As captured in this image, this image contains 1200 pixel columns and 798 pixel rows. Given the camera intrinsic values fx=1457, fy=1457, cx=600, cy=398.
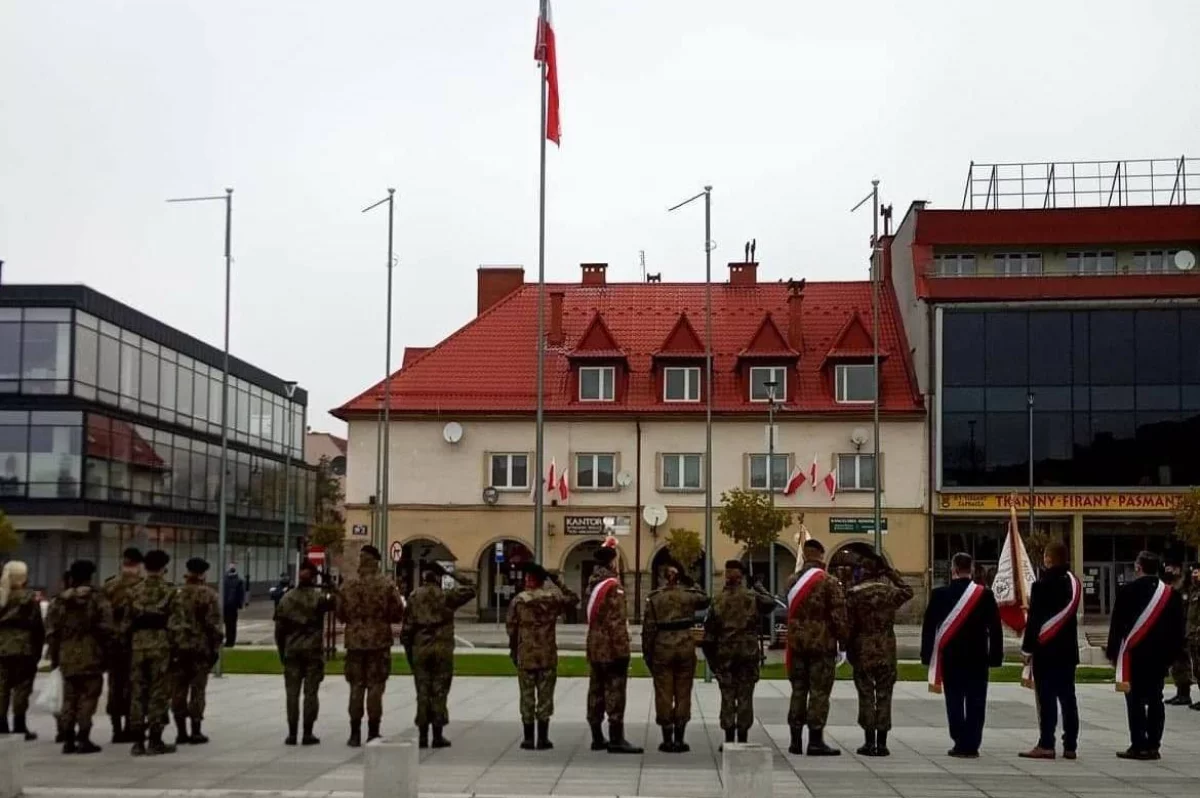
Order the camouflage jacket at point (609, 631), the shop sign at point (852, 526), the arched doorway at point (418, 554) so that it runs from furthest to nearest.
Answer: the arched doorway at point (418, 554)
the shop sign at point (852, 526)
the camouflage jacket at point (609, 631)

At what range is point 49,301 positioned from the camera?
5012 centimetres

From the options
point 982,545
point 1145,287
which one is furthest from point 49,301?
point 1145,287

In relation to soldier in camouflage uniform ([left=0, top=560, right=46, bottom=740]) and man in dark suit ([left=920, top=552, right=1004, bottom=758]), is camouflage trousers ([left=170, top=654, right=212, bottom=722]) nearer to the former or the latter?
soldier in camouflage uniform ([left=0, top=560, right=46, bottom=740])

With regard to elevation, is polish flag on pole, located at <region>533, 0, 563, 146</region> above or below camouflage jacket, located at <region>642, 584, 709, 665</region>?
above

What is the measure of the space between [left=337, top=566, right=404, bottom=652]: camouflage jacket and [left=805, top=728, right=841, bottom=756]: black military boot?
4414mm

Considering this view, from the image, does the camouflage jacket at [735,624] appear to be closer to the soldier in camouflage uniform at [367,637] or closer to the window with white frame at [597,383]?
the soldier in camouflage uniform at [367,637]

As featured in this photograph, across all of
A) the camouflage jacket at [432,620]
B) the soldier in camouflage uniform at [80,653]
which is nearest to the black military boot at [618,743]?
the camouflage jacket at [432,620]

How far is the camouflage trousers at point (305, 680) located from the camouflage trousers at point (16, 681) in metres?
2.95

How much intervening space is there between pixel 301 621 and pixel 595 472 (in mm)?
33777

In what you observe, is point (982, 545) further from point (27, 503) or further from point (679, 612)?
point (679, 612)

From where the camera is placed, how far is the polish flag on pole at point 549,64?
25.1m

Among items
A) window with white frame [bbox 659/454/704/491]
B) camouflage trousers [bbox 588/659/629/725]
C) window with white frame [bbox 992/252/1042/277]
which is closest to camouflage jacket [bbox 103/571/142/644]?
camouflage trousers [bbox 588/659/629/725]

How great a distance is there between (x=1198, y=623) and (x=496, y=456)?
31.3 meters

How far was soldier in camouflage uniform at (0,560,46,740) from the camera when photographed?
15531 millimetres
